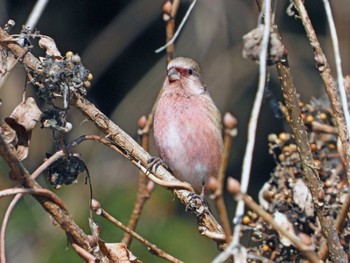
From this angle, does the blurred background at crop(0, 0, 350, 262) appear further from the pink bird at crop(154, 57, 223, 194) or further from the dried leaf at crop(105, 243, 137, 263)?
the dried leaf at crop(105, 243, 137, 263)

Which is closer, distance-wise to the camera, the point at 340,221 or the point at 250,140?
the point at 250,140

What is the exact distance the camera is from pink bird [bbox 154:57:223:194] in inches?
143

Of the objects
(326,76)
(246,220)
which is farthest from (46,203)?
(246,220)

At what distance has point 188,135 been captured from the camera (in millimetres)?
3645

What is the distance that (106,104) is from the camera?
6.73 meters

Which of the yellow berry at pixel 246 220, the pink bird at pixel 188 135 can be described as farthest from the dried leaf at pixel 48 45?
the pink bird at pixel 188 135

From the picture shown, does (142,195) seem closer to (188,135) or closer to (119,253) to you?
(119,253)

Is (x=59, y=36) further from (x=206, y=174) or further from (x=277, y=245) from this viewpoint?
(x=277, y=245)

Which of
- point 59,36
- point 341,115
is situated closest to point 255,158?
point 59,36

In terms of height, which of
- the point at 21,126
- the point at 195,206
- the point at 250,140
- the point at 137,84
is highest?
the point at 137,84

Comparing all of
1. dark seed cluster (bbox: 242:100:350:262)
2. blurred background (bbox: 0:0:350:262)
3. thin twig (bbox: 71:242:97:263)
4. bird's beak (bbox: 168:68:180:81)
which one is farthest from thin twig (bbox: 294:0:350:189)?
blurred background (bbox: 0:0:350:262)

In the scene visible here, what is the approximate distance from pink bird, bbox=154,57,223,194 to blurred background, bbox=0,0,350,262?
33.4 inches

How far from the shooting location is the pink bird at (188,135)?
364 cm

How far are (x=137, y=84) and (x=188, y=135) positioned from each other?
109 inches
